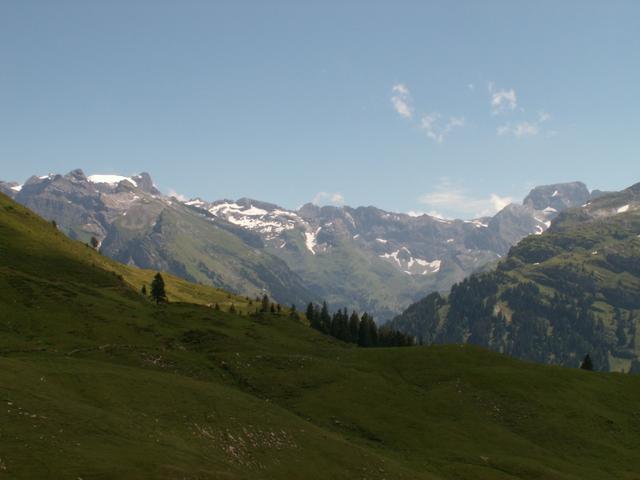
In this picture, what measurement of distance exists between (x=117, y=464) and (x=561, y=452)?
209 ft

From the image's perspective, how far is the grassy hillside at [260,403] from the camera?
48.3 meters

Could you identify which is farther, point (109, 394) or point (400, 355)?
point (400, 355)

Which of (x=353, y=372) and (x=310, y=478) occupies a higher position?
(x=353, y=372)

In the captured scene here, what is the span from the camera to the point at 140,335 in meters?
110

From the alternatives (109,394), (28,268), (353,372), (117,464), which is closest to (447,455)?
(353,372)

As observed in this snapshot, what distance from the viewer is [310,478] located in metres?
55.2

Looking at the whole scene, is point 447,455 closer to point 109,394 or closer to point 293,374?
point 293,374

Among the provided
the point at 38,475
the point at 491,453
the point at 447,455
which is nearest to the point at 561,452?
the point at 491,453

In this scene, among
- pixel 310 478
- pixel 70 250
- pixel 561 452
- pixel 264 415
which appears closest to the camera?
pixel 310 478

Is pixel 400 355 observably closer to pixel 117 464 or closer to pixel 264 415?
pixel 264 415

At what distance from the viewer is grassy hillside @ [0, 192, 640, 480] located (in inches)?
1903

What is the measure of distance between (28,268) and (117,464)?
123559 mm

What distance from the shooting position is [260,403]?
76.2m

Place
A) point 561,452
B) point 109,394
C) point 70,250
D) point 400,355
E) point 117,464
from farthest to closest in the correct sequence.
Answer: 1. point 70,250
2. point 400,355
3. point 561,452
4. point 109,394
5. point 117,464
